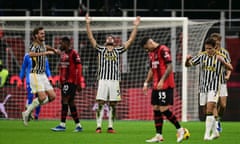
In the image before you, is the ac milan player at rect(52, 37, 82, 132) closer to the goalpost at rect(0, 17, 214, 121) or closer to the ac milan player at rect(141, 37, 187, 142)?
the ac milan player at rect(141, 37, 187, 142)

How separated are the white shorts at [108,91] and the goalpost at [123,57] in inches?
239

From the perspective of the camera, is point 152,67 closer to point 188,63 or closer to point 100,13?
point 188,63

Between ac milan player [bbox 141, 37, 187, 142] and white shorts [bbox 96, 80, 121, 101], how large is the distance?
269 cm

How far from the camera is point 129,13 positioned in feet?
98.2

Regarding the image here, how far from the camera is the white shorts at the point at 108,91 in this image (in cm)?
1814

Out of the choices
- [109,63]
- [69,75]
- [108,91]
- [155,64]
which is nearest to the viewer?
[155,64]

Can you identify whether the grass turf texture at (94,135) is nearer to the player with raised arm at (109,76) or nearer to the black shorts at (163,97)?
the player with raised arm at (109,76)

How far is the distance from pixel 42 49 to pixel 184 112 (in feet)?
21.4

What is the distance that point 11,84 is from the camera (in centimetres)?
2606

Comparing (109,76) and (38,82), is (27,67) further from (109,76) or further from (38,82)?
(109,76)

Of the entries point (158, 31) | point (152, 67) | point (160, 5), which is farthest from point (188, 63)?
point (160, 5)

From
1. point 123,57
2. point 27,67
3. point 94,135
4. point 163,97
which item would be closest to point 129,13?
point 123,57

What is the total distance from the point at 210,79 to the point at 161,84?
4.25 ft

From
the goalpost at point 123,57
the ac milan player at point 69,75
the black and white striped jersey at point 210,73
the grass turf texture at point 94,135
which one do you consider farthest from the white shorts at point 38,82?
the goalpost at point 123,57
